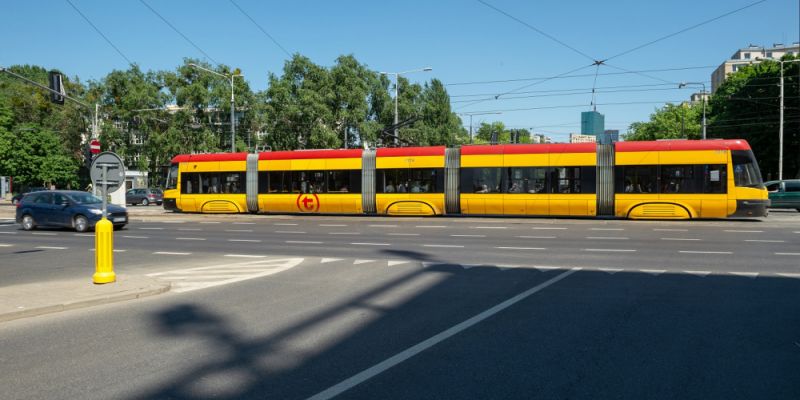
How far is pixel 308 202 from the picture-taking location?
27641 millimetres

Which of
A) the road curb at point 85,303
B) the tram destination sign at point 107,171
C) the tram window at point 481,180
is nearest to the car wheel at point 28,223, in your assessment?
the tram destination sign at point 107,171

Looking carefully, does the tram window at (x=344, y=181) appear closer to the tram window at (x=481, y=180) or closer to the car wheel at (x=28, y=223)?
the tram window at (x=481, y=180)

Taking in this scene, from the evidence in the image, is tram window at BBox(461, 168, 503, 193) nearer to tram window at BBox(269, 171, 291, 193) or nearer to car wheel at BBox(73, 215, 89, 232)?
tram window at BBox(269, 171, 291, 193)

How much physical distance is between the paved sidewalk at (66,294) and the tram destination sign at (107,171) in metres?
1.59

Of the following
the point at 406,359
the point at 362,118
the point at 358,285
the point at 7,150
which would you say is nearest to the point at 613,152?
the point at 358,285

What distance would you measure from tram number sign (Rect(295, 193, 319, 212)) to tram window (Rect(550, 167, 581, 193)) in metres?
10.5

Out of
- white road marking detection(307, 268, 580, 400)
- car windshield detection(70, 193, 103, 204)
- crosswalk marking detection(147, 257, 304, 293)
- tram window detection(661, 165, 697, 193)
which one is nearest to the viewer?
white road marking detection(307, 268, 580, 400)

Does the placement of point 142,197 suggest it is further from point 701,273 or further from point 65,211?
point 701,273

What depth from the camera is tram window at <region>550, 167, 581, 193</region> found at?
23.3 meters

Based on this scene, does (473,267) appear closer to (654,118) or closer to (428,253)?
(428,253)

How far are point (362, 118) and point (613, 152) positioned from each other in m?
29.6

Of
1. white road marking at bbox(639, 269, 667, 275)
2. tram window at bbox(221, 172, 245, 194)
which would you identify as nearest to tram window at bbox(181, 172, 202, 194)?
tram window at bbox(221, 172, 245, 194)

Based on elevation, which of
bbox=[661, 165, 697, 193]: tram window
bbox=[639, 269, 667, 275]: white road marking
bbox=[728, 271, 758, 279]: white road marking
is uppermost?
bbox=[661, 165, 697, 193]: tram window

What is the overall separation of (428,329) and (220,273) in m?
5.73
